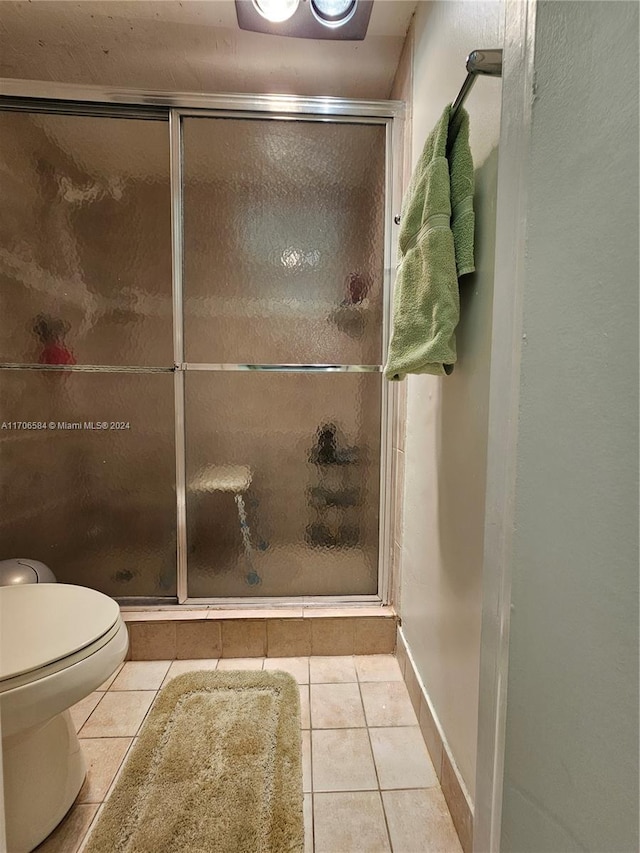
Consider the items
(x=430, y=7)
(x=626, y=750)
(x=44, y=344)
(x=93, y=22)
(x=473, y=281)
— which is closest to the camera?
(x=626, y=750)

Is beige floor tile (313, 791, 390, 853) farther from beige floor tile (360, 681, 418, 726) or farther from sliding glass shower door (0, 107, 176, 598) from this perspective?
sliding glass shower door (0, 107, 176, 598)

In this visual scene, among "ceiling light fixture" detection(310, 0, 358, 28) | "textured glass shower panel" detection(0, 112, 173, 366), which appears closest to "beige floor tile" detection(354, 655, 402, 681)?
"textured glass shower panel" detection(0, 112, 173, 366)

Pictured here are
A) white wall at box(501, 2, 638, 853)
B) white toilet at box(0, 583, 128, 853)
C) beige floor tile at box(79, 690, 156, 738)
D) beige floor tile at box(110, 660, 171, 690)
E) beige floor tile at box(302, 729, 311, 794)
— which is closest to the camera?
white wall at box(501, 2, 638, 853)

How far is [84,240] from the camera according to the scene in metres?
1.47

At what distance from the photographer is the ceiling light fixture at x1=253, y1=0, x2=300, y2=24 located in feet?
3.94

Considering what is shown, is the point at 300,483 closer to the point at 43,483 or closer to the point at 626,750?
the point at 43,483

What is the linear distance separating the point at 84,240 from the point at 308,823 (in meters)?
1.93

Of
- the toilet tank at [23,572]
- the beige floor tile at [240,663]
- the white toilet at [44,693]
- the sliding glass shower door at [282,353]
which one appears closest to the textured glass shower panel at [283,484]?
the sliding glass shower door at [282,353]

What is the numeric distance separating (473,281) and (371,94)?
1.25 metres

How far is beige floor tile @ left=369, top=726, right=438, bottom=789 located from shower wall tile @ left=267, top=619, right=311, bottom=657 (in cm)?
41

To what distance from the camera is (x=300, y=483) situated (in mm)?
1558

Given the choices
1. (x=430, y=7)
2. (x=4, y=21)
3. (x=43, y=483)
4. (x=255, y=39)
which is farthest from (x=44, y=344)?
(x=430, y=7)

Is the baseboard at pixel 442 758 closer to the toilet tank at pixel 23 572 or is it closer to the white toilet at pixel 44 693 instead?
the white toilet at pixel 44 693

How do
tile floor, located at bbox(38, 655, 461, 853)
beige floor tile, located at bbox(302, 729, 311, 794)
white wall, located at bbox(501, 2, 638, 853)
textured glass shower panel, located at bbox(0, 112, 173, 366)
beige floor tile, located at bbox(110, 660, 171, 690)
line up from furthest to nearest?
1. textured glass shower panel, located at bbox(0, 112, 173, 366)
2. beige floor tile, located at bbox(110, 660, 171, 690)
3. beige floor tile, located at bbox(302, 729, 311, 794)
4. tile floor, located at bbox(38, 655, 461, 853)
5. white wall, located at bbox(501, 2, 638, 853)
